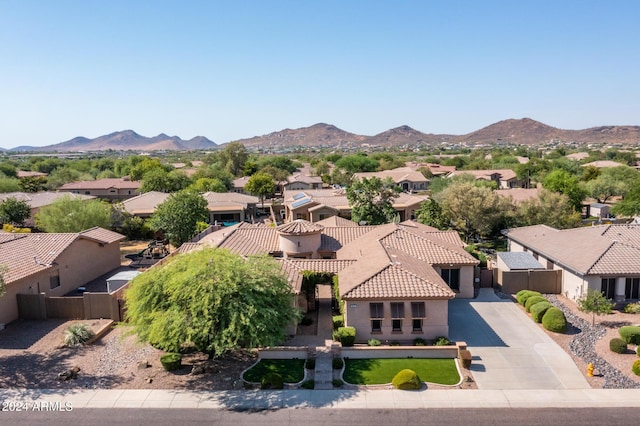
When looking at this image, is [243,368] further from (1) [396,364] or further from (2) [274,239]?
(2) [274,239]

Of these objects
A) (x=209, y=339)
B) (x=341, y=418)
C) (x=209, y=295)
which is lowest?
(x=341, y=418)

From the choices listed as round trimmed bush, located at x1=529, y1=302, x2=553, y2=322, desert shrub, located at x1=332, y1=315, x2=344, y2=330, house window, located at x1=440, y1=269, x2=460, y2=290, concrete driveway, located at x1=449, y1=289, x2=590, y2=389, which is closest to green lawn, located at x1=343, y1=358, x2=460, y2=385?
concrete driveway, located at x1=449, y1=289, x2=590, y2=389

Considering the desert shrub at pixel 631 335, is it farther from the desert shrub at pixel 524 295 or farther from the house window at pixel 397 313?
the house window at pixel 397 313

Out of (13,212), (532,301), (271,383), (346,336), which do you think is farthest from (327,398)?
(13,212)

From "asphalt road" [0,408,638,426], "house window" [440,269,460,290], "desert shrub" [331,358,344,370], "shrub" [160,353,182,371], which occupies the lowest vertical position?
"asphalt road" [0,408,638,426]

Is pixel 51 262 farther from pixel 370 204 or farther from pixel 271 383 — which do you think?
pixel 370 204

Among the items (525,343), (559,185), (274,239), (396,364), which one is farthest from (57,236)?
(559,185)

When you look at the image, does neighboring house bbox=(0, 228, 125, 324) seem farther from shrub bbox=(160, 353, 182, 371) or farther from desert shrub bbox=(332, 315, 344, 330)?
desert shrub bbox=(332, 315, 344, 330)

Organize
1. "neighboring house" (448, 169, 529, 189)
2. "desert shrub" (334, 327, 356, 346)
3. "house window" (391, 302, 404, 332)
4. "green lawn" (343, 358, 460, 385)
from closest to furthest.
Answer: "green lawn" (343, 358, 460, 385) < "desert shrub" (334, 327, 356, 346) < "house window" (391, 302, 404, 332) < "neighboring house" (448, 169, 529, 189)
